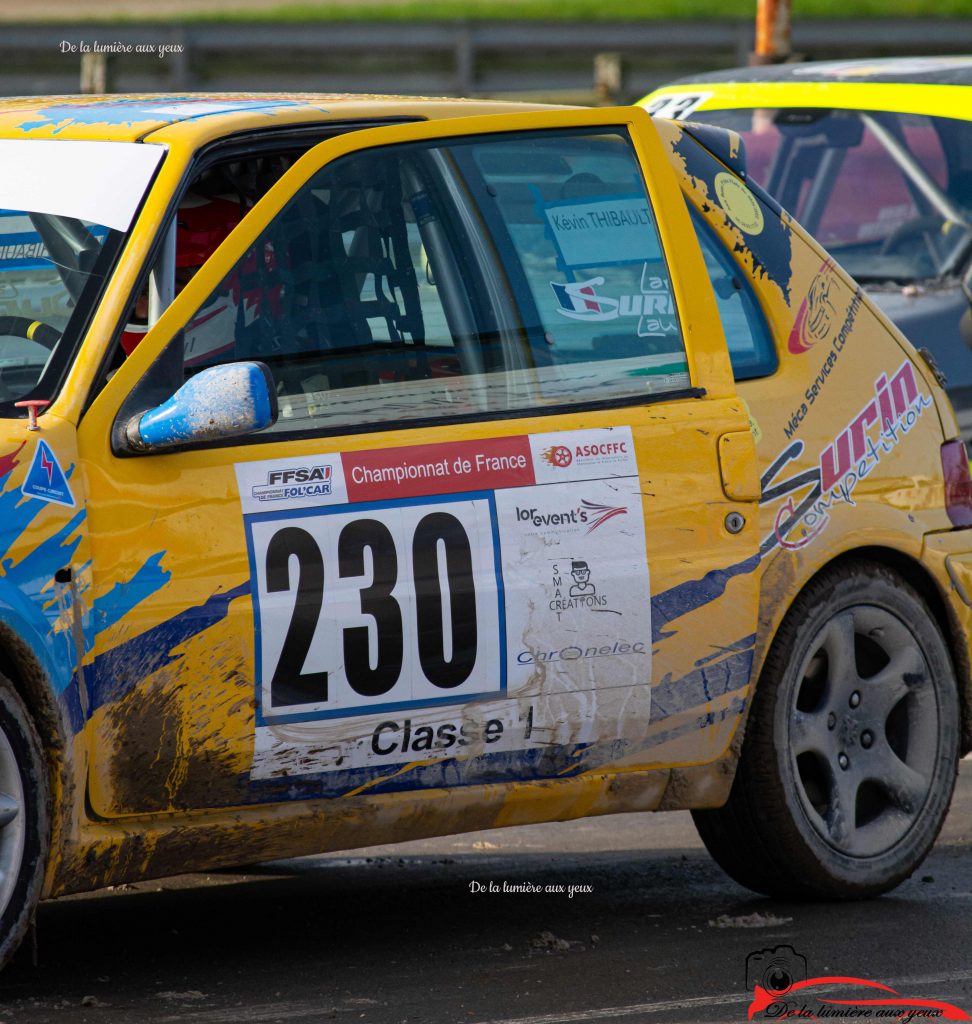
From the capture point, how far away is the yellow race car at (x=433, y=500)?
Answer: 407cm

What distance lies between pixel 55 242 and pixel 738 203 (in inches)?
69.9

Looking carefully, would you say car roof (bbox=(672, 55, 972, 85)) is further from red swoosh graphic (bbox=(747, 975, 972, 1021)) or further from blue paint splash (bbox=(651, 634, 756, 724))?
red swoosh graphic (bbox=(747, 975, 972, 1021))

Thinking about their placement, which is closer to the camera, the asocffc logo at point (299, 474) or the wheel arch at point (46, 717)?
the wheel arch at point (46, 717)

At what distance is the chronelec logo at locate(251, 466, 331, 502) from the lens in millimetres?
4195

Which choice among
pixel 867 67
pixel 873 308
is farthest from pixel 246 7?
pixel 873 308

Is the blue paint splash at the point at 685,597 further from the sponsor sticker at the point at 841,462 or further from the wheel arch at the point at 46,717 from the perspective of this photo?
the wheel arch at the point at 46,717

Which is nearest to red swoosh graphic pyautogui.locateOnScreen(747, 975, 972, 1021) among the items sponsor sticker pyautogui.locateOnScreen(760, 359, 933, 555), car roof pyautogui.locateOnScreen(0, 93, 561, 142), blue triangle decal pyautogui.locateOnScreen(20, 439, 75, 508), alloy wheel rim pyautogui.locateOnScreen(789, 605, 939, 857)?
alloy wheel rim pyautogui.locateOnScreen(789, 605, 939, 857)

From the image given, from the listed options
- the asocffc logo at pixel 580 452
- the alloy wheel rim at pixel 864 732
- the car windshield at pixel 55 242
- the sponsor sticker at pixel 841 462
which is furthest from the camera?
the alloy wheel rim at pixel 864 732

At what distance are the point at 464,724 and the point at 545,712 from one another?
212 mm

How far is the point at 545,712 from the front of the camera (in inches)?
182

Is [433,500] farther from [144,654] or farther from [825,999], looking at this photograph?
[825,999]

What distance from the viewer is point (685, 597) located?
4.78m

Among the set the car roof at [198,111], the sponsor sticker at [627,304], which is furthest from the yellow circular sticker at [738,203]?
the car roof at [198,111]

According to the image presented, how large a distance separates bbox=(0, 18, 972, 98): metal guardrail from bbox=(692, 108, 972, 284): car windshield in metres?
11.3
